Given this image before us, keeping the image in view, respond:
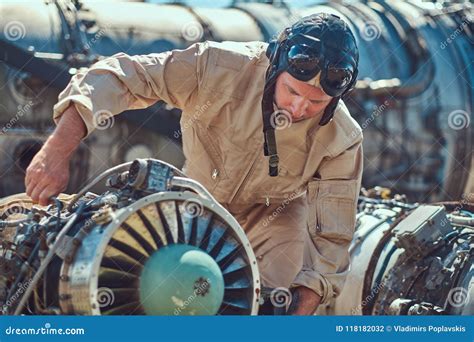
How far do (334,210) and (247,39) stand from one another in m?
4.16

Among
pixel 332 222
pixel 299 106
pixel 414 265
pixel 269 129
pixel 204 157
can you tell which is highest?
pixel 299 106

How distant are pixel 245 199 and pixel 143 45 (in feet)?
10.9

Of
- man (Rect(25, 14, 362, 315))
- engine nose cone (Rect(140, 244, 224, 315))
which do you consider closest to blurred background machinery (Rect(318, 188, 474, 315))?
man (Rect(25, 14, 362, 315))

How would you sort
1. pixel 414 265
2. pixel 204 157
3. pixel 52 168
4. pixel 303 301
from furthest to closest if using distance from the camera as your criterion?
pixel 414 265 < pixel 204 157 < pixel 303 301 < pixel 52 168

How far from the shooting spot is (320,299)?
438cm

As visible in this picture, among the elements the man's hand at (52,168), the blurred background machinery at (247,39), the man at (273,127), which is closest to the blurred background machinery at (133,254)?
the man's hand at (52,168)

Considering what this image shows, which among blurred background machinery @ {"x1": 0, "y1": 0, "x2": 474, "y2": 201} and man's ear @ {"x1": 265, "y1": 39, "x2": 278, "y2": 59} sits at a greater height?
man's ear @ {"x1": 265, "y1": 39, "x2": 278, "y2": 59}

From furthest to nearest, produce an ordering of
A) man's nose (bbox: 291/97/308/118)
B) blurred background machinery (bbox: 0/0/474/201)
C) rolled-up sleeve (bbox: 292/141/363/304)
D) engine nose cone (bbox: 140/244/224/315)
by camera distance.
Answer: blurred background machinery (bbox: 0/0/474/201) → rolled-up sleeve (bbox: 292/141/363/304) → man's nose (bbox: 291/97/308/118) → engine nose cone (bbox: 140/244/224/315)

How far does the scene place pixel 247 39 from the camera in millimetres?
8414

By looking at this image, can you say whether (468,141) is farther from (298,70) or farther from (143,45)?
(298,70)

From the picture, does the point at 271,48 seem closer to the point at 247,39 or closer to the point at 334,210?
the point at 334,210

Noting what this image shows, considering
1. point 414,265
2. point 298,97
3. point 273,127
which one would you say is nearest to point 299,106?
point 298,97

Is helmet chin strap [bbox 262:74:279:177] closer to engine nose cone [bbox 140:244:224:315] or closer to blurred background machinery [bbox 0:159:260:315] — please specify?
blurred background machinery [bbox 0:159:260:315]

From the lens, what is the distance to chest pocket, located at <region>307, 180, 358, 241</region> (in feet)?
14.5
